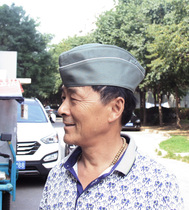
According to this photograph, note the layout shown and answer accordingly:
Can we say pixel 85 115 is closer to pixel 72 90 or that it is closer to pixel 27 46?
pixel 72 90

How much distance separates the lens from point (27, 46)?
99.9 ft

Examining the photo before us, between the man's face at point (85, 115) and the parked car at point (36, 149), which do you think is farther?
the parked car at point (36, 149)

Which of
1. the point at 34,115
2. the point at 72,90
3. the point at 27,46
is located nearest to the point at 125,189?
the point at 72,90

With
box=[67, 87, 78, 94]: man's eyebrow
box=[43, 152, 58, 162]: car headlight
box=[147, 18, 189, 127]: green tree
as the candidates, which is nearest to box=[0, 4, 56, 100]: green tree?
box=[147, 18, 189, 127]: green tree

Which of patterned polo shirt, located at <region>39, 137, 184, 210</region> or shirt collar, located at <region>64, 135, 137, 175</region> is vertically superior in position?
shirt collar, located at <region>64, 135, 137, 175</region>

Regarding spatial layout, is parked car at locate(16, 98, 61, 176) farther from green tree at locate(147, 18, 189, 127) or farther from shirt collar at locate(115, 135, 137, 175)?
green tree at locate(147, 18, 189, 127)

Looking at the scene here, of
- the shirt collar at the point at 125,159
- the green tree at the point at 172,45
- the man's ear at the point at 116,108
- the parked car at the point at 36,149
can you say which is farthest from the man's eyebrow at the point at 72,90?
the green tree at the point at 172,45

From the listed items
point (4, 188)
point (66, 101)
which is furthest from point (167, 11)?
point (66, 101)

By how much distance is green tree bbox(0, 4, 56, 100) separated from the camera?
29422 millimetres

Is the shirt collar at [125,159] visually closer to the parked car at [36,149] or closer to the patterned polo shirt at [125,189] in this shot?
the patterned polo shirt at [125,189]

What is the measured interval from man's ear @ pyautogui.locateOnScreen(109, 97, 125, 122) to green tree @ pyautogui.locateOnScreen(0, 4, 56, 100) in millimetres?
27768

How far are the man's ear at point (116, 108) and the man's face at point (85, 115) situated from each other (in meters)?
0.02

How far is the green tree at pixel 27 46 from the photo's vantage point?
2942cm

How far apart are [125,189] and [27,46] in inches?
1180
